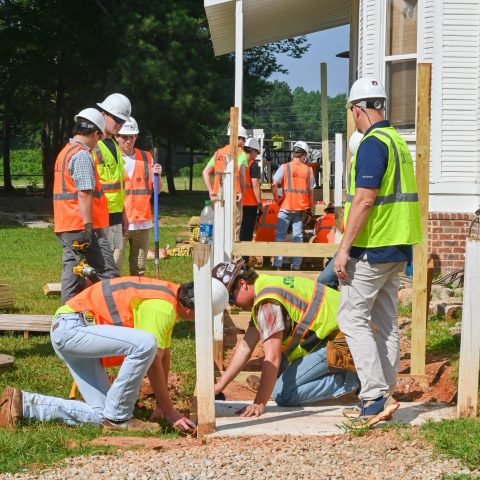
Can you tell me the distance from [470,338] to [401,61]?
8.59m

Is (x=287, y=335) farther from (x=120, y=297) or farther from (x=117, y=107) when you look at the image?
(x=117, y=107)

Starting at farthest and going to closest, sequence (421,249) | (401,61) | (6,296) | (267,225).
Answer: (267,225)
(401,61)
(6,296)
(421,249)

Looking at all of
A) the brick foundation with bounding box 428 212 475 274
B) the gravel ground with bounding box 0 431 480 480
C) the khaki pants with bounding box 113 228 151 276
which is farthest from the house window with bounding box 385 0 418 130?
the gravel ground with bounding box 0 431 480 480

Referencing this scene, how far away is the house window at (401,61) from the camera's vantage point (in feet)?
45.5

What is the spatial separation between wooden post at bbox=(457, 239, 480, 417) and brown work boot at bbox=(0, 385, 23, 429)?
283 centimetres

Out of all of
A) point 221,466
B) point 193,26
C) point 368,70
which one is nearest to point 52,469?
point 221,466

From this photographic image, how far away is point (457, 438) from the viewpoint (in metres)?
5.49

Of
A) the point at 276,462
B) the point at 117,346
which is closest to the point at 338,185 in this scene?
the point at 117,346

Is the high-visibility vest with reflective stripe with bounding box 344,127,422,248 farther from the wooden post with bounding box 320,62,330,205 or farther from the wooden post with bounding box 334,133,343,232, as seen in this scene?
the wooden post with bounding box 320,62,330,205

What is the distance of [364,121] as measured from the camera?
6.42m

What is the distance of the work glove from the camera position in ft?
27.1

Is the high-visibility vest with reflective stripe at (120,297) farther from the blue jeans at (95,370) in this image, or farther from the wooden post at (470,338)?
the wooden post at (470,338)

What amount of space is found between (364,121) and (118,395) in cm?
239

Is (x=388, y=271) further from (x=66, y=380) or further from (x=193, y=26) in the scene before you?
(x=193, y=26)
